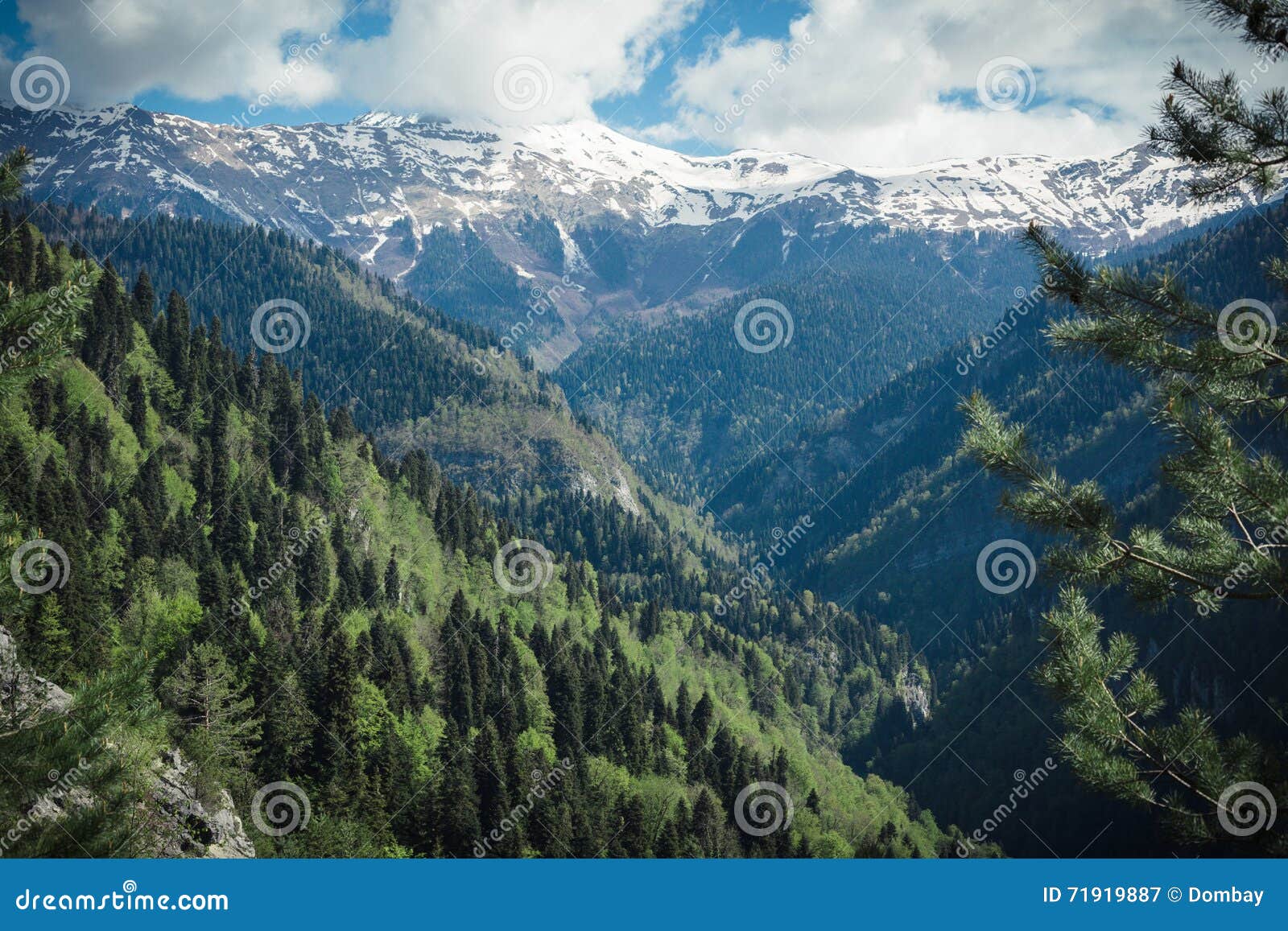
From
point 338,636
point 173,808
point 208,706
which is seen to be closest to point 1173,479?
point 173,808

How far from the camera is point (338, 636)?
85.1 meters

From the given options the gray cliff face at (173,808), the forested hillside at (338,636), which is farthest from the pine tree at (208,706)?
the gray cliff face at (173,808)

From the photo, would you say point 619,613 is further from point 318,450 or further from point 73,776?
point 73,776

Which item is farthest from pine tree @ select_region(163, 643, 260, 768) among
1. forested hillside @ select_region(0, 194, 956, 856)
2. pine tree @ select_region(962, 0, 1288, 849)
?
pine tree @ select_region(962, 0, 1288, 849)

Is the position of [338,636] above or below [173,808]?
above

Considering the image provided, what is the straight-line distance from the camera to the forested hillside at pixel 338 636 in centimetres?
7088

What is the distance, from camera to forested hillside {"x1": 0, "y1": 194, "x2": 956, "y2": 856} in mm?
70875

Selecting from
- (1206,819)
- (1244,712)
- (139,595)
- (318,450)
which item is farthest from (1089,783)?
(1244,712)

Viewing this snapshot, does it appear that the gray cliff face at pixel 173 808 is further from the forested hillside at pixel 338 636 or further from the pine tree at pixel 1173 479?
the pine tree at pixel 1173 479

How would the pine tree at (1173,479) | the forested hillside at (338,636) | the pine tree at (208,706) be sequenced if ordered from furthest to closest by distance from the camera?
1. the forested hillside at (338,636)
2. the pine tree at (208,706)
3. the pine tree at (1173,479)

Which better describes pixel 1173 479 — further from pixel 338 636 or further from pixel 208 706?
pixel 338 636

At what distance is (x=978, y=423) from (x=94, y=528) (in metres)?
90.5

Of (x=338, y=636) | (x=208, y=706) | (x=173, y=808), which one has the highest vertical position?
(x=338, y=636)

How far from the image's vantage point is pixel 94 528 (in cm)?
8344
